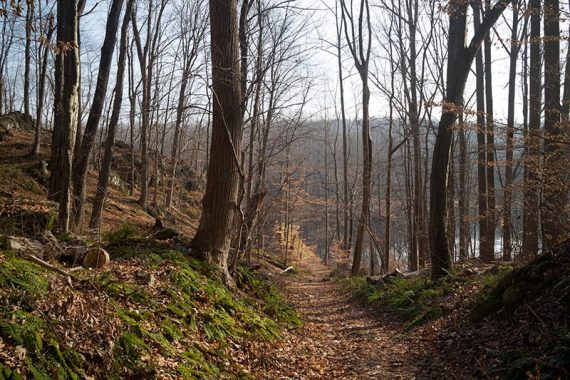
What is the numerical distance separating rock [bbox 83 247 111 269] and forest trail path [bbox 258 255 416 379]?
248 cm

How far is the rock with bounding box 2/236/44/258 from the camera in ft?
15.1

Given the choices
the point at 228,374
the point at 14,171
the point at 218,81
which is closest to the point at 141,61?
the point at 14,171

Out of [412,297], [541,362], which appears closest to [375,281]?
[412,297]

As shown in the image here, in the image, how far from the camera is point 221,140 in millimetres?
7512

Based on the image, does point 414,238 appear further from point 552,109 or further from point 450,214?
point 552,109

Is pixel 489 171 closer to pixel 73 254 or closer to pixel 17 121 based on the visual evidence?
pixel 73 254

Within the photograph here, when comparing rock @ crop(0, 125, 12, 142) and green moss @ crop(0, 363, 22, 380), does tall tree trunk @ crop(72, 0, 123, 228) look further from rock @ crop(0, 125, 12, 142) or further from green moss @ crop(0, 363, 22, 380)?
rock @ crop(0, 125, 12, 142)

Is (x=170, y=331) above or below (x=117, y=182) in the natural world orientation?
below

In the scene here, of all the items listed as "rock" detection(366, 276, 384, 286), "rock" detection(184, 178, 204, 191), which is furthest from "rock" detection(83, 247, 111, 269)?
"rock" detection(184, 178, 204, 191)

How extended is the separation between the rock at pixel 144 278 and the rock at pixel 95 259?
1.54 feet

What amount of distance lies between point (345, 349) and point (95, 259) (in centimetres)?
412

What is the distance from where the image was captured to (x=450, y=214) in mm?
15445

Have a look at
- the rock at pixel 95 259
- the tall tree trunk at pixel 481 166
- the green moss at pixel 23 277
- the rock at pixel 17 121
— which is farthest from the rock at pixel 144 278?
the rock at pixel 17 121

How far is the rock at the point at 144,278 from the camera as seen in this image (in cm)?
535
